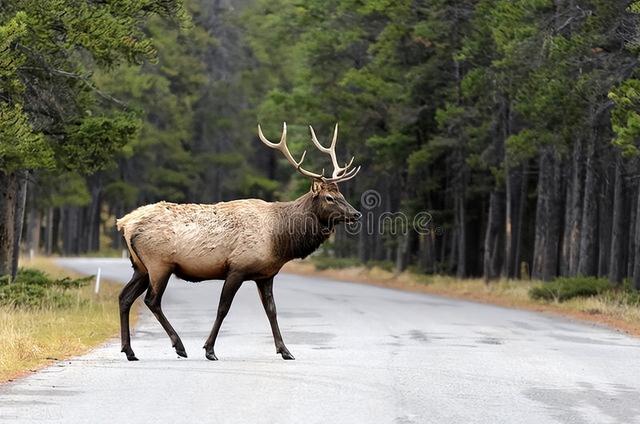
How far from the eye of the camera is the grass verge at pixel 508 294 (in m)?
23.5

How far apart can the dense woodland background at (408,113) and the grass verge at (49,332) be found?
8.80 ft

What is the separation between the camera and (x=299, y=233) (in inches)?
587

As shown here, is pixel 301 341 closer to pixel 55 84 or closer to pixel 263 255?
pixel 263 255

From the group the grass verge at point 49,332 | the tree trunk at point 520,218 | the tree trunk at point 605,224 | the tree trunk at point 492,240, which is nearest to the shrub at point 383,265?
the tree trunk at point 520,218

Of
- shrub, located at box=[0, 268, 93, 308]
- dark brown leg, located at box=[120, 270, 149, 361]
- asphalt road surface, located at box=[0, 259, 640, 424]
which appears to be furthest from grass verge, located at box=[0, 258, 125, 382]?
dark brown leg, located at box=[120, 270, 149, 361]

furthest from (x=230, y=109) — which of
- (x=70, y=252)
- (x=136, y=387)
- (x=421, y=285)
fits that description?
(x=136, y=387)

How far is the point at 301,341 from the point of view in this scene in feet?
57.0

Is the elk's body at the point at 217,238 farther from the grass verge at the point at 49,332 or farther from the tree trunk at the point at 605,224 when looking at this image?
the tree trunk at the point at 605,224

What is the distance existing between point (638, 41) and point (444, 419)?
1428 cm

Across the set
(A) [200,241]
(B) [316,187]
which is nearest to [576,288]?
(B) [316,187]

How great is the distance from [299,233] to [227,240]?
3.16 ft

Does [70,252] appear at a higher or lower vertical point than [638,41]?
lower

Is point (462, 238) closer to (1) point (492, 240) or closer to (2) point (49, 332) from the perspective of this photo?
(1) point (492, 240)

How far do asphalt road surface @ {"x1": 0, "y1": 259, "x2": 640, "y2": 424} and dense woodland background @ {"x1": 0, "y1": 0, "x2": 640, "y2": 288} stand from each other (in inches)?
193
